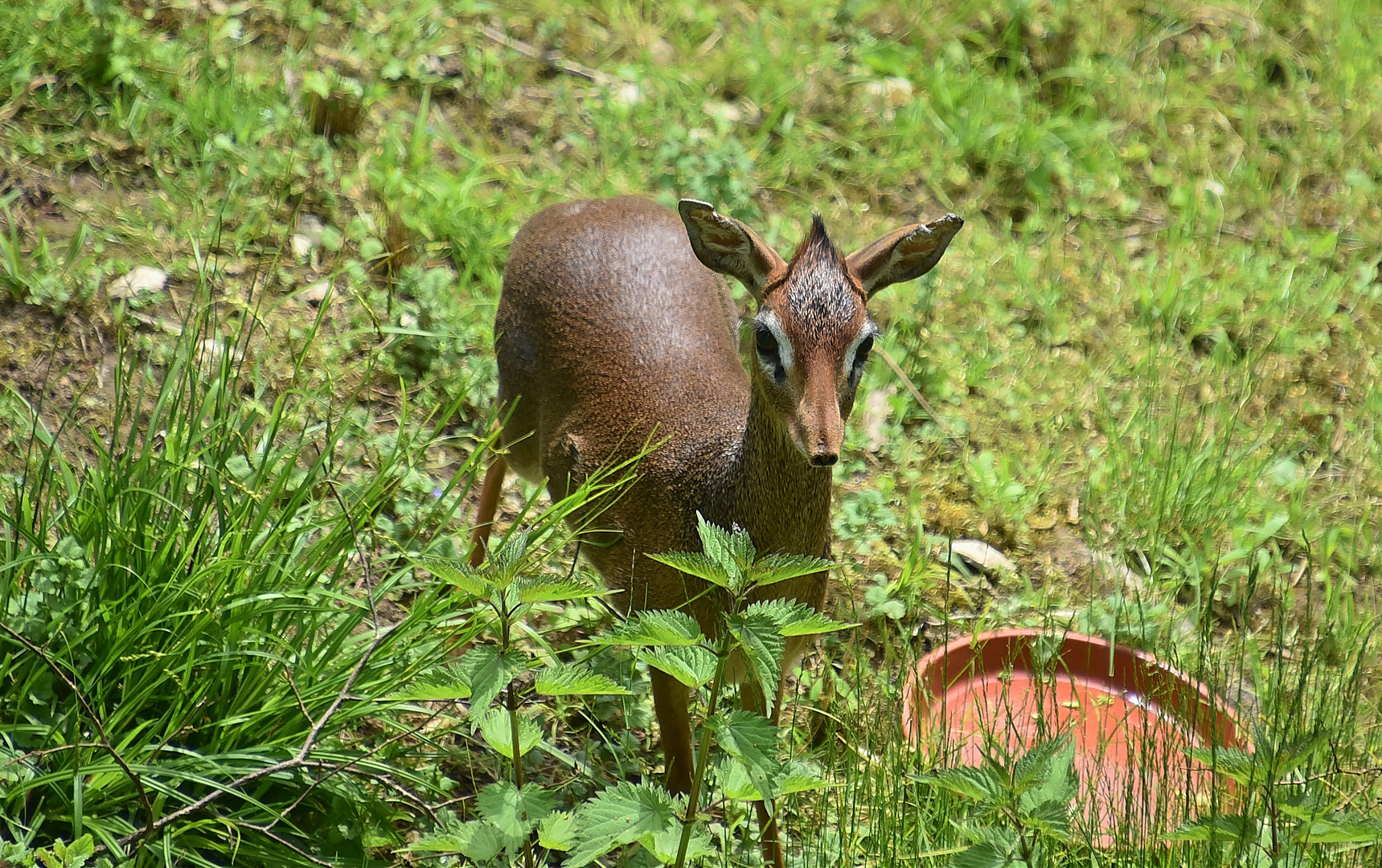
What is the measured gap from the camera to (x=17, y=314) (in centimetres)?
404

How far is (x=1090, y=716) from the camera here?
361 centimetres

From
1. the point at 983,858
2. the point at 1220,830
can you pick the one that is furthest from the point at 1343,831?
the point at 983,858

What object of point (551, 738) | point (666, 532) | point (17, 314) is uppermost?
point (666, 532)

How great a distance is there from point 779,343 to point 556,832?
3.57 ft

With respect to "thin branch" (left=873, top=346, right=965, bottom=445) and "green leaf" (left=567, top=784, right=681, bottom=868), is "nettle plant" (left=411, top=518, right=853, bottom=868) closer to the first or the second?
"green leaf" (left=567, top=784, right=681, bottom=868)

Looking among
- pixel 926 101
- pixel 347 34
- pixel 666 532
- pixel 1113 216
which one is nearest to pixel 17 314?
pixel 347 34

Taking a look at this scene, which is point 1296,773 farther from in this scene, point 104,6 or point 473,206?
point 104,6

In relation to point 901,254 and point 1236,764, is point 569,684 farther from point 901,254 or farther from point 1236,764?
point 901,254

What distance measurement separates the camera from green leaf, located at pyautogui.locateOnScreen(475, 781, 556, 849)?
2199 mm

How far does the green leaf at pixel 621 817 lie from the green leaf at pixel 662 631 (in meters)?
A: 0.25

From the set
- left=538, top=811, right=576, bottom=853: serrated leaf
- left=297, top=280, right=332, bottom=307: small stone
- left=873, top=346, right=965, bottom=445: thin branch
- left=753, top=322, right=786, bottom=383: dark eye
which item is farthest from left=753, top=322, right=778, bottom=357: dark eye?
left=297, top=280, right=332, bottom=307: small stone

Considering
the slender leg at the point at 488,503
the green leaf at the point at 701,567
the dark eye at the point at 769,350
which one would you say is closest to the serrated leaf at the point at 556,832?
the green leaf at the point at 701,567

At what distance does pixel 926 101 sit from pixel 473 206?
2.06 metres

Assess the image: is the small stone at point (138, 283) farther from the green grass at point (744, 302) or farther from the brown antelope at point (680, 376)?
the brown antelope at point (680, 376)
